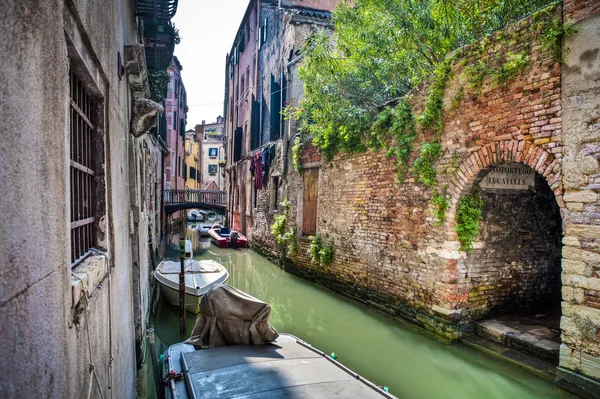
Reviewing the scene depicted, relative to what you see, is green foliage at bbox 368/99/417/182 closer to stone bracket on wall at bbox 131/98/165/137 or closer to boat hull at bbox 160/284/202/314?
stone bracket on wall at bbox 131/98/165/137

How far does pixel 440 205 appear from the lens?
255 inches

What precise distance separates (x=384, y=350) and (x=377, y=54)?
5632 mm

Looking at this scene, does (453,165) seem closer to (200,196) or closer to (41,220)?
(41,220)

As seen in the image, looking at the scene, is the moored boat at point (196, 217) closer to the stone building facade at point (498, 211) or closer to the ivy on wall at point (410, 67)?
the stone building facade at point (498, 211)

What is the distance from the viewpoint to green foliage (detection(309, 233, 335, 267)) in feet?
32.7

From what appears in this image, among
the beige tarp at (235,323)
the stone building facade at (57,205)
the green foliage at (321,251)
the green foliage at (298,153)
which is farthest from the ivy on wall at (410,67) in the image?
the stone building facade at (57,205)

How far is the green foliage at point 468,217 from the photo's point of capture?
6297 millimetres

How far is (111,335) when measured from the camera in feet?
9.62

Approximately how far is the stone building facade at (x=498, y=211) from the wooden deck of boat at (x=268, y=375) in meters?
2.88

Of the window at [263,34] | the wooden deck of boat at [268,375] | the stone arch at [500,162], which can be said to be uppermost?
the window at [263,34]

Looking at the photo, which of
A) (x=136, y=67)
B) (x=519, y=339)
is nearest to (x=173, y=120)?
(x=136, y=67)

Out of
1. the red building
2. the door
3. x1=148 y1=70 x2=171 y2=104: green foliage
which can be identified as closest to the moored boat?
the red building

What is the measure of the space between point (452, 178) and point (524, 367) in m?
2.84

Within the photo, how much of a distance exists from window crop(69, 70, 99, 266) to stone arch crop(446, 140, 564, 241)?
193 inches
